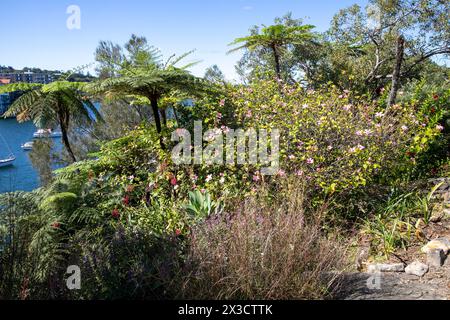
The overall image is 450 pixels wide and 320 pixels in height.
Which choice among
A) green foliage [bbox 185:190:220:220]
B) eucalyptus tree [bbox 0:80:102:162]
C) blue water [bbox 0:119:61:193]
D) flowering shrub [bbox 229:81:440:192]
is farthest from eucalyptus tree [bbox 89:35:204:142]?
blue water [bbox 0:119:61:193]

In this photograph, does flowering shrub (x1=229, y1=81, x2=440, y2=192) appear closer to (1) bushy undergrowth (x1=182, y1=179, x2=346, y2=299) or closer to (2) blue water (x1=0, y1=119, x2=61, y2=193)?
(1) bushy undergrowth (x1=182, y1=179, x2=346, y2=299)

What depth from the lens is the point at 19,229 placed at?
7.25 ft

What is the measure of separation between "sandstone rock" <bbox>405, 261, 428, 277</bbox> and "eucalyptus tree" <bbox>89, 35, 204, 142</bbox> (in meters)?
3.16

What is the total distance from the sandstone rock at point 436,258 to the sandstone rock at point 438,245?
0.14 feet

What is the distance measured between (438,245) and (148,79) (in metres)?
3.36

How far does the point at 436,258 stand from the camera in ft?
8.91

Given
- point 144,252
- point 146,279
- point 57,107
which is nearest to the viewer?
point 146,279

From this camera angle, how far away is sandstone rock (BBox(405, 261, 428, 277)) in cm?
263

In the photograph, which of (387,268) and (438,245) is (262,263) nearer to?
(387,268)

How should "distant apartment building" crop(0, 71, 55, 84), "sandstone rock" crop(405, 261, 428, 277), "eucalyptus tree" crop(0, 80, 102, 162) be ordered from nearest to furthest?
"sandstone rock" crop(405, 261, 428, 277)
"eucalyptus tree" crop(0, 80, 102, 162)
"distant apartment building" crop(0, 71, 55, 84)
